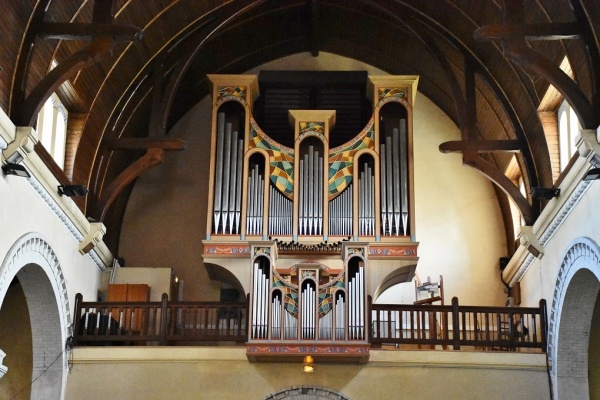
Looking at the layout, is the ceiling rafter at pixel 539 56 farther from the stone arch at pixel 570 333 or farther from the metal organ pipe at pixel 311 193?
the metal organ pipe at pixel 311 193

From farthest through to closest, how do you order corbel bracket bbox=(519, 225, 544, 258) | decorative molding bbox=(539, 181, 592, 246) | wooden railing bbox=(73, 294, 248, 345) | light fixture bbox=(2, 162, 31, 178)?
corbel bracket bbox=(519, 225, 544, 258) → wooden railing bbox=(73, 294, 248, 345) → decorative molding bbox=(539, 181, 592, 246) → light fixture bbox=(2, 162, 31, 178)

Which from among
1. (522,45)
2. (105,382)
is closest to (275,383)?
(105,382)

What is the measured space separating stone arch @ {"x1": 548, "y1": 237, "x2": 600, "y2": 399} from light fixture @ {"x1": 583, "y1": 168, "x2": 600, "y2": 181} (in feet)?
8.24

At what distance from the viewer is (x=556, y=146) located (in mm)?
19719

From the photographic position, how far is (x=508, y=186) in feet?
66.9

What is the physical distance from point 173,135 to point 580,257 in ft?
35.7

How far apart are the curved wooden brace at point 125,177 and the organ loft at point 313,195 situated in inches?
62.0

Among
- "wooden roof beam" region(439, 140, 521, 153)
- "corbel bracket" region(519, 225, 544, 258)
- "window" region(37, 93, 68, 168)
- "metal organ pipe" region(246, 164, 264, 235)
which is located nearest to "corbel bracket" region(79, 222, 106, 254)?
"window" region(37, 93, 68, 168)

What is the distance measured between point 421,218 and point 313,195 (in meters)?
3.49

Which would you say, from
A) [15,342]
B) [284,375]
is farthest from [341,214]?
[15,342]

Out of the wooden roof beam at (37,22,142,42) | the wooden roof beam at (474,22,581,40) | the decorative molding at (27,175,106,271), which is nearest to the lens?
the wooden roof beam at (474,22,581,40)

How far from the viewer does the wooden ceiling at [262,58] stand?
16691mm

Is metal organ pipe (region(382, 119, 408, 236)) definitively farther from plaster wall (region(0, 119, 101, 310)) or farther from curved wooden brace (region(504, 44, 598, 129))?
plaster wall (region(0, 119, 101, 310))

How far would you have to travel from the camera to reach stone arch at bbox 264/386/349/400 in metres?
19.3
